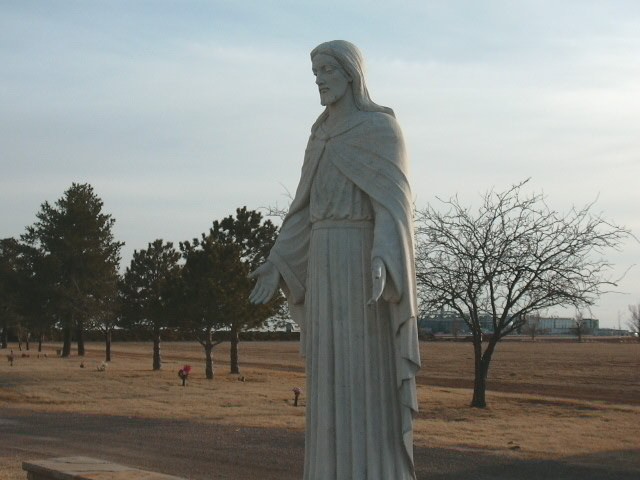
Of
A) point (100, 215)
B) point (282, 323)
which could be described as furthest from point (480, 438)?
point (100, 215)

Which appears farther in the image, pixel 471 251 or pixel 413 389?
pixel 471 251

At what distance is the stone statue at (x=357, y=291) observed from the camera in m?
5.95

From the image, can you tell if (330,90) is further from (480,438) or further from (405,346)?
(480,438)

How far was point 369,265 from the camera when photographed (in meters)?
6.12

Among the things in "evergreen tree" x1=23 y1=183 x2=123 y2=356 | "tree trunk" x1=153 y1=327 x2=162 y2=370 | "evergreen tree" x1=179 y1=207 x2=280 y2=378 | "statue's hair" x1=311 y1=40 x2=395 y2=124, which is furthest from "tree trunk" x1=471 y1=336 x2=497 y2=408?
"evergreen tree" x1=23 y1=183 x2=123 y2=356

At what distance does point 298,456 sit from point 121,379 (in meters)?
20.6

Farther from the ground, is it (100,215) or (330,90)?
(100,215)

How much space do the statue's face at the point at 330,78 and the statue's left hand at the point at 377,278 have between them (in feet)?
3.70

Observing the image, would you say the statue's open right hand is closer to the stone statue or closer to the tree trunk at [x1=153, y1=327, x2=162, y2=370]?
the stone statue

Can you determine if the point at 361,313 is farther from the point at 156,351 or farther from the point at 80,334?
the point at 80,334

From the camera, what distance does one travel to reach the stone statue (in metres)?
5.95

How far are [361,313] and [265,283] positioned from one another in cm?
76

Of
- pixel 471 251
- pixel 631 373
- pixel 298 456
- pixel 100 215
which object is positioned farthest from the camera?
pixel 100 215

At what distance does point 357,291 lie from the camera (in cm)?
609
